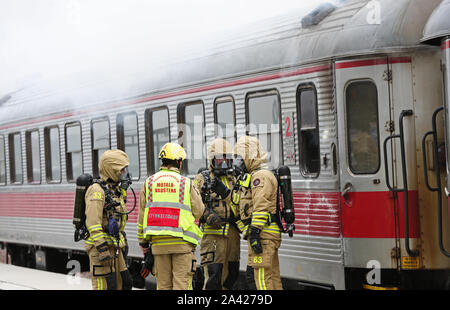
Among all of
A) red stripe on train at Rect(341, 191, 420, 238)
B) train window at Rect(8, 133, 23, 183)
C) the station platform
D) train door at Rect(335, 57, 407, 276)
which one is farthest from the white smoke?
the station platform

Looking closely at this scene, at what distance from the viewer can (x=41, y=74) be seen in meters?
14.2

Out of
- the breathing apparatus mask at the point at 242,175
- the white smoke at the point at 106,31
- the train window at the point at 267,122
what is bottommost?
the breathing apparatus mask at the point at 242,175

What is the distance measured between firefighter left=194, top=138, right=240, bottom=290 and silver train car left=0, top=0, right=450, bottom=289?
2.10 ft

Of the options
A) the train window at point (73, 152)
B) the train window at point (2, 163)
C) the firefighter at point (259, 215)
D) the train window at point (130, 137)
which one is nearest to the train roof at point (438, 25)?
the firefighter at point (259, 215)

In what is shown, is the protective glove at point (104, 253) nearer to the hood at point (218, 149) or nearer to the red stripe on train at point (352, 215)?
the hood at point (218, 149)

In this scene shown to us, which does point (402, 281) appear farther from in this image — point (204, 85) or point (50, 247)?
point (50, 247)

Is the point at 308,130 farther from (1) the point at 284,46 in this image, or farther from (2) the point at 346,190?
(1) the point at 284,46

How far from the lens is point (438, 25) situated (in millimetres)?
6215

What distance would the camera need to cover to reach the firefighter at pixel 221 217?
7301 mm

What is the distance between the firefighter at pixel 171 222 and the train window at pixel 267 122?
5.26 ft

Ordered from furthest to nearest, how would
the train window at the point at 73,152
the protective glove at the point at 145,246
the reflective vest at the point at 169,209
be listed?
the train window at the point at 73,152 < the protective glove at the point at 145,246 < the reflective vest at the point at 169,209

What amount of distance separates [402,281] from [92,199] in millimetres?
3058

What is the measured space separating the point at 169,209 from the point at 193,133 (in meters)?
2.80

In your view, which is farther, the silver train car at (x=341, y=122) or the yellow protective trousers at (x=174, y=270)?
the silver train car at (x=341, y=122)
